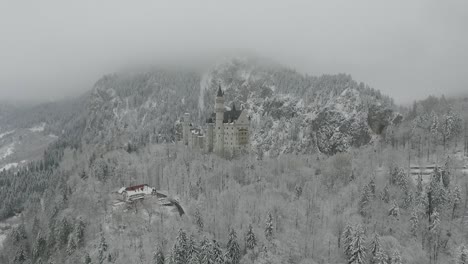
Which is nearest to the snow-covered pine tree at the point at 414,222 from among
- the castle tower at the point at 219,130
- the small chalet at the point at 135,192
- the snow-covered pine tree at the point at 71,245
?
the small chalet at the point at 135,192

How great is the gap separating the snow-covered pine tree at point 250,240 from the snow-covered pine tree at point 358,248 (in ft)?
75.4

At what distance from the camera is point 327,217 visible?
11925 centimetres

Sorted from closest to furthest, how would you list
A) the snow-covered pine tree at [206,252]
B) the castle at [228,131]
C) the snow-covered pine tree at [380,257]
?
the snow-covered pine tree at [380,257], the snow-covered pine tree at [206,252], the castle at [228,131]

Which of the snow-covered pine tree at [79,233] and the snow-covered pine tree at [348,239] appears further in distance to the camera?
the snow-covered pine tree at [79,233]

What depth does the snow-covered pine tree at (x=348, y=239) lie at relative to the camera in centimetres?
10169

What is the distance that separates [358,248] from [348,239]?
16.7ft

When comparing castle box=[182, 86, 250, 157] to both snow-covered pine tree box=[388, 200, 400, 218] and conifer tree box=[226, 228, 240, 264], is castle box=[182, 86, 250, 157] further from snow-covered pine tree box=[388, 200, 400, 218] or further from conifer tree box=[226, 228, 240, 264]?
snow-covered pine tree box=[388, 200, 400, 218]

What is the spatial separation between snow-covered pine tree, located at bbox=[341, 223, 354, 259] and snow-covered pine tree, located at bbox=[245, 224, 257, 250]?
2172cm

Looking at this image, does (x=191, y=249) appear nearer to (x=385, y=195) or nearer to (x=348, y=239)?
(x=348, y=239)

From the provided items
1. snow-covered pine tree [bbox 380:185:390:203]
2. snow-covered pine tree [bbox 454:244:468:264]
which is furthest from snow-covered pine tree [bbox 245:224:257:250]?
snow-covered pine tree [bbox 454:244:468:264]

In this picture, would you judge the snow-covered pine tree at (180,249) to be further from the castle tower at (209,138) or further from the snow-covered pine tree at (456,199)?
the snow-covered pine tree at (456,199)

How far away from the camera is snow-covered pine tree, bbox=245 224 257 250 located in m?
106

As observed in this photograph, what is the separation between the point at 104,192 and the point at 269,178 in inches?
2117

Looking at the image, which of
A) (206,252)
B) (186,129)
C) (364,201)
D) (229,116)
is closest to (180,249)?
(206,252)
